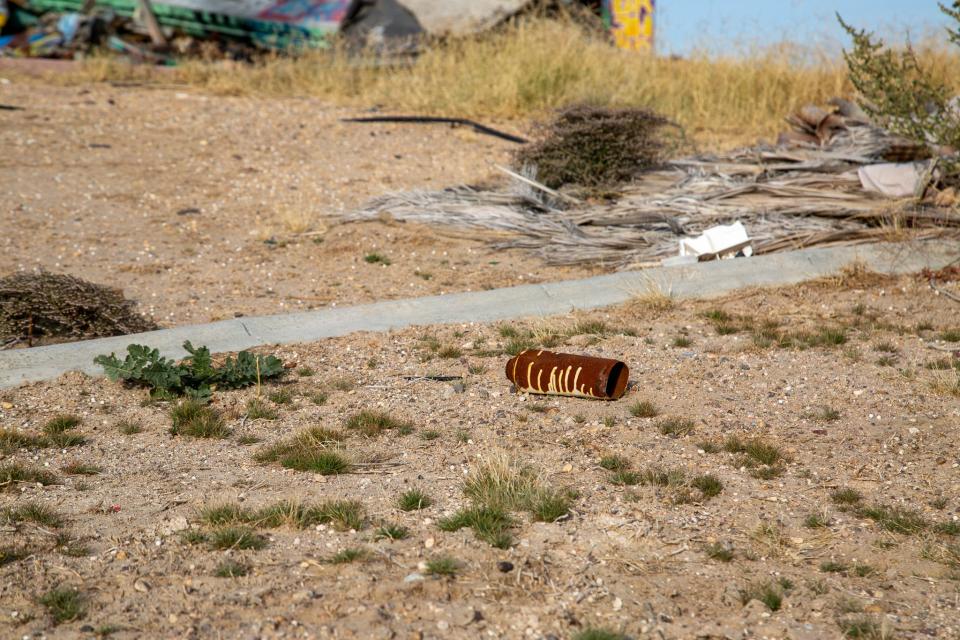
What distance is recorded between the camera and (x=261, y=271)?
24.1ft

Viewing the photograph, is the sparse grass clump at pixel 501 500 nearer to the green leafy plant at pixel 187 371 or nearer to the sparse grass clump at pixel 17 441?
the green leafy plant at pixel 187 371

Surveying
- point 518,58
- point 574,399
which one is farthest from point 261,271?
point 518,58

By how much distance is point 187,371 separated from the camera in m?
5.16

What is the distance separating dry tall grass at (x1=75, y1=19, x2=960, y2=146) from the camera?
473 inches

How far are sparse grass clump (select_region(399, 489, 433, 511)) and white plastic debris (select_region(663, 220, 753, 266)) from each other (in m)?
3.87

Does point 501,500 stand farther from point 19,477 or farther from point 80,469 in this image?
point 19,477

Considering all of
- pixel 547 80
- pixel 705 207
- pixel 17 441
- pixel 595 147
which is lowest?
pixel 17 441

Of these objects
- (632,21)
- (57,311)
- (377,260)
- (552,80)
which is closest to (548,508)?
(57,311)

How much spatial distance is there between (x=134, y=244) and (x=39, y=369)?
2.59 meters

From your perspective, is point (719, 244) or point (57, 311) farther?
point (719, 244)

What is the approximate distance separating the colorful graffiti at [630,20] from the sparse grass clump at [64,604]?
15.7 meters

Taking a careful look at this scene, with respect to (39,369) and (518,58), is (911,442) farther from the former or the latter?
(518,58)

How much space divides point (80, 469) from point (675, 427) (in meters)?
2.57

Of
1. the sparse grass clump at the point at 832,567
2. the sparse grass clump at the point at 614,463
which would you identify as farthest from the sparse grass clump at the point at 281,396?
the sparse grass clump at the point at 832,567
